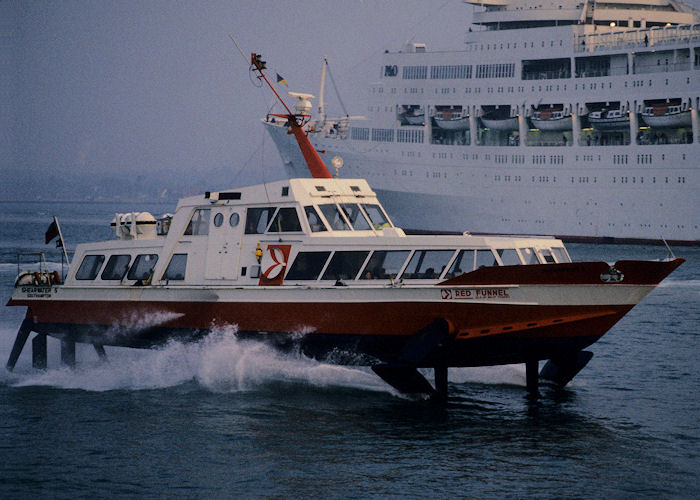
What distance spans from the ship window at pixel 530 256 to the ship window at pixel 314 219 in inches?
174

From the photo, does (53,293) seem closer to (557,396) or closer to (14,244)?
(557,396)

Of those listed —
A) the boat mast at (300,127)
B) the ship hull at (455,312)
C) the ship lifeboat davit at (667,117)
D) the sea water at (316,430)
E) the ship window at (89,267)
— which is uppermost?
the ship lifeboat davit at (667,117)

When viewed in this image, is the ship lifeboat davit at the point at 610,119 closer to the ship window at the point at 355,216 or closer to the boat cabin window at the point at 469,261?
the ship window at the point at 355,216

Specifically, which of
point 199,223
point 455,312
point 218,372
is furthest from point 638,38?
point 218,372

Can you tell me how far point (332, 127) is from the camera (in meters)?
87.1

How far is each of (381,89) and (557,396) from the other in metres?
65.6

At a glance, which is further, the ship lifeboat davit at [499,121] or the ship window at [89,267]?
the ship lifeboat davit at [499,121]

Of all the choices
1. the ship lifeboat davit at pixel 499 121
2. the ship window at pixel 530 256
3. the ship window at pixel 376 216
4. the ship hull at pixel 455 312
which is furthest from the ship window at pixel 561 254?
the ship lifeboat davit at pixel 499 121

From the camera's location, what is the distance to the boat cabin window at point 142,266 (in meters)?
22.9

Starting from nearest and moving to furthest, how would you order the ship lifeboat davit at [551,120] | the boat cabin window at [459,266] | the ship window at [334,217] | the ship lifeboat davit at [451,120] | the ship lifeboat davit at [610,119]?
1. the boat cabin window at [459,266]
2. the ship window at [334,217]
3. the ship lifeboat davit at [610,119]
4. the ship lifeboat davit at [551,120]
5. the ship lifeboat davit at [451,120]

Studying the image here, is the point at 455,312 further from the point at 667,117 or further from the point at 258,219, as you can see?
the point at 667,117

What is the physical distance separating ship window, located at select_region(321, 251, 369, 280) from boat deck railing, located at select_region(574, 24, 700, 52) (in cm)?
5919

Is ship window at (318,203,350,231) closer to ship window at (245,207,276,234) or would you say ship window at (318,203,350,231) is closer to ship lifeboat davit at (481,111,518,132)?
ship window at (245,207,276,234)

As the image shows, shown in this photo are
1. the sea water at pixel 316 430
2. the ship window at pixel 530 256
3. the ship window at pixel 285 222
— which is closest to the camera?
the sea water at pixel 316 430
